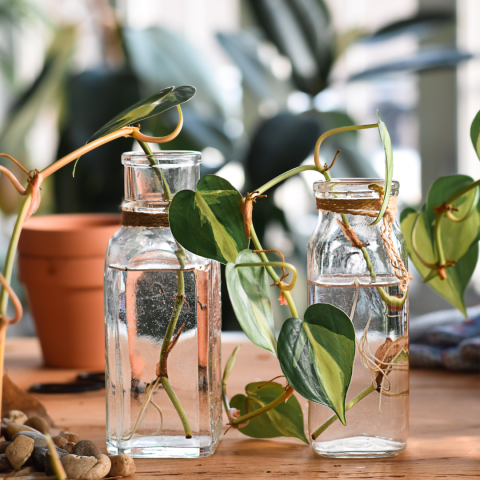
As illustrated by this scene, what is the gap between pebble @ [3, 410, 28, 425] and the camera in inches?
21.2

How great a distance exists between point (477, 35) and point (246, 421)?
1.70 metres

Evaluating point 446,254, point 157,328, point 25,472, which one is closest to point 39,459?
point 25,472

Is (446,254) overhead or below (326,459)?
overhead

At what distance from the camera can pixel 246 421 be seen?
50 centimetres

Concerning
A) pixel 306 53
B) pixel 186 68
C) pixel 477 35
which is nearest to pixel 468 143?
pixel 477 35

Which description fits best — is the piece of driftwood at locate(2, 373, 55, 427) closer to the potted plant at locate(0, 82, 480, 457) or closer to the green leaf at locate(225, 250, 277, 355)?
the potted plant at locate(0, 82, 480, 457)

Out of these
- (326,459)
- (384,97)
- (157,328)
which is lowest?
(326,459)

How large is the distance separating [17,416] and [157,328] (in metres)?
0.17

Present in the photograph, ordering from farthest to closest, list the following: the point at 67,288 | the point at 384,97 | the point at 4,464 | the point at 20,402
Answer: the point at 384,97 < the point at 67,288 < the point at 20,402 < the point at 4,464

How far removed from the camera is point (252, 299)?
0.42m

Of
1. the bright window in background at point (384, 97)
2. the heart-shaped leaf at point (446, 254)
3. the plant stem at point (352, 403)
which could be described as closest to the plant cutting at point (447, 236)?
the heart-shaped leaf at point (446, 254)

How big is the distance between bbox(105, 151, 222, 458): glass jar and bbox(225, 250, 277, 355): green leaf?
0.21 ft

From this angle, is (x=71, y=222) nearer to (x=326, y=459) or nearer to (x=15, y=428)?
(x=15, y=428)

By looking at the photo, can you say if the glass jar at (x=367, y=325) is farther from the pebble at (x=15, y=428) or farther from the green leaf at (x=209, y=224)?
the pebble at (x=15, y=428)
